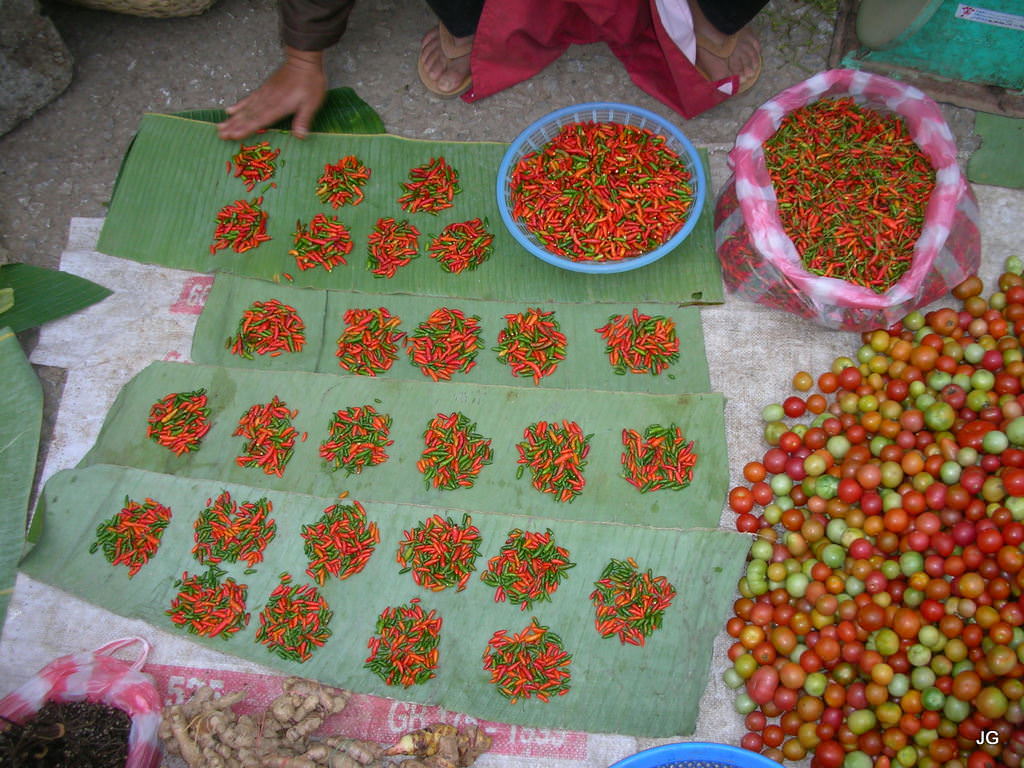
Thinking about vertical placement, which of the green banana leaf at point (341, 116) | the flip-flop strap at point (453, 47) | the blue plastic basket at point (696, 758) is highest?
the flip-flop strap at point (453, 47)

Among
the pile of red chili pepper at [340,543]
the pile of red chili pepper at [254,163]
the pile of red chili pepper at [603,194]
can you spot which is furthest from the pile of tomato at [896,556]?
the pile of red chili pepper at [254,163]

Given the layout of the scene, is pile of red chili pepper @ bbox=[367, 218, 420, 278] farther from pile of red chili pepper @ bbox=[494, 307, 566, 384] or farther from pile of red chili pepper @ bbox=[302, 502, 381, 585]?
pile of red chili pepper @ bbox=[302, 502, 381, 585]

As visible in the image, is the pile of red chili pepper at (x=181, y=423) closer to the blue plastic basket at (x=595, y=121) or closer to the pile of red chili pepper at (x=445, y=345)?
the pile of red chili pepper at (x=445, y=345)

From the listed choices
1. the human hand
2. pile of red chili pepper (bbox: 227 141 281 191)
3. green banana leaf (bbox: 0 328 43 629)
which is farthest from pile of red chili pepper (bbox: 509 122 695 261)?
green banana leaf (bbox: 0 328 43 629)

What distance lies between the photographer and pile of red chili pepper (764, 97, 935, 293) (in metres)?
2.68

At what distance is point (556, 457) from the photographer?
9.12ft

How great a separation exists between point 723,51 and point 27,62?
311 centimetres

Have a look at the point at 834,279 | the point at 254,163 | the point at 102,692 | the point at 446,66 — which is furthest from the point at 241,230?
the point at 834,279

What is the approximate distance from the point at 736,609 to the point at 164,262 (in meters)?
2.78

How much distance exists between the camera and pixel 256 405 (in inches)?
116

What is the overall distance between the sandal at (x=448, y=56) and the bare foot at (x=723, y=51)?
3.32 feet

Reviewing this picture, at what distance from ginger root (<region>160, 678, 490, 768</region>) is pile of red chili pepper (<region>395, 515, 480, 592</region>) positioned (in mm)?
511

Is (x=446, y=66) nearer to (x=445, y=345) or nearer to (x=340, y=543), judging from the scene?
(x=445, y=345)

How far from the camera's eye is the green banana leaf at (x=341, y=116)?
10.7 feet
